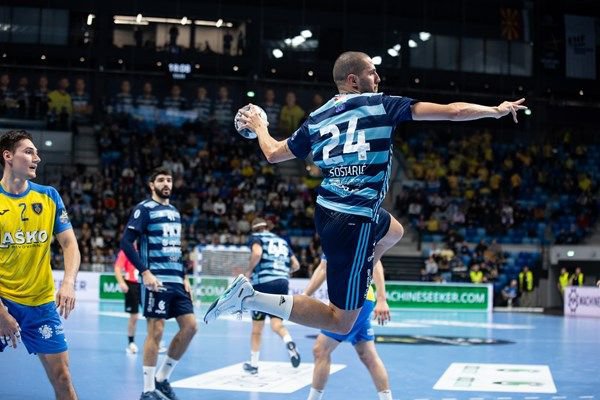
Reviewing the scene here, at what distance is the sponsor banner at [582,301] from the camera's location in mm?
28031

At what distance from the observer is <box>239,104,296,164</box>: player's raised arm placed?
638 centimetres

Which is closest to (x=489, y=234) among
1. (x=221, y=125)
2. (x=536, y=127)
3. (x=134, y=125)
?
(x=536, y=127)

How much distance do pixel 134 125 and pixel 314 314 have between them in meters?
30.7

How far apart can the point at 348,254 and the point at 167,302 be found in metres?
3.94

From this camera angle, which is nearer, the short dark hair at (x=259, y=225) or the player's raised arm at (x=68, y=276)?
the player's raised arm at (x=68, y=276)

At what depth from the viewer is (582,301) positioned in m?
28.4

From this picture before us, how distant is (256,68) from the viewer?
37.9 meters

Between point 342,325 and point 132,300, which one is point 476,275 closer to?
point 132,300

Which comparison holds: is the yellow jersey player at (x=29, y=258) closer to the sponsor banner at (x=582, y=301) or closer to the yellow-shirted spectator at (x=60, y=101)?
the sponsor banner at (x=582, y=301)

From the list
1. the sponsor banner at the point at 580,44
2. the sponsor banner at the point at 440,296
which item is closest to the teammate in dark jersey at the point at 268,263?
the sponsor banner at the point at 440,296

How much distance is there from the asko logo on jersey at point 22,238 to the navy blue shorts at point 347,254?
205 cm

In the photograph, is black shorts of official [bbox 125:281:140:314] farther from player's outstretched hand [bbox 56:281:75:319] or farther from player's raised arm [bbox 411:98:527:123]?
player's raised arm [bbox 411:98:527:123]

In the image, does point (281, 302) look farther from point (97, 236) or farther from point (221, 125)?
point (221, 125)

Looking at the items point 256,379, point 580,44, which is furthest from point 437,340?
point 580,44
